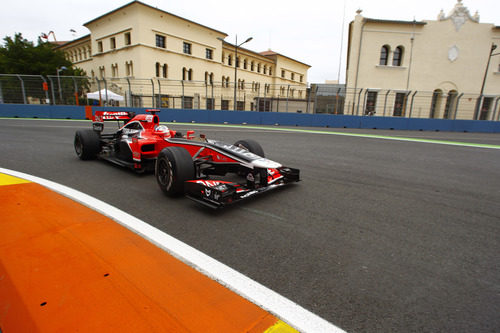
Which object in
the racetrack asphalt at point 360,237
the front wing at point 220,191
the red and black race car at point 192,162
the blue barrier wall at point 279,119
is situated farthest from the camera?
the blue barrier wall at point 279,119

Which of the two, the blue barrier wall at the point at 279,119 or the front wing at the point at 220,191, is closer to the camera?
the front wing at the point at 220,191

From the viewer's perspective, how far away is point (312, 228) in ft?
9.64

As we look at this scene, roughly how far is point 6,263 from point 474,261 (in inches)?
158

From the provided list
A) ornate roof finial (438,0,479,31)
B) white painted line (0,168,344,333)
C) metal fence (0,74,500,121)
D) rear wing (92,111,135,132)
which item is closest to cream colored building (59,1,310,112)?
metal fence (0,74,500,121)

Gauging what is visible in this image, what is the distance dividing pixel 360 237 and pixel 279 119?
60.7ft

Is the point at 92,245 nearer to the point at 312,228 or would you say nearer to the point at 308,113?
the point at 312,228

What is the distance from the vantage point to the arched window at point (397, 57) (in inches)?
1118

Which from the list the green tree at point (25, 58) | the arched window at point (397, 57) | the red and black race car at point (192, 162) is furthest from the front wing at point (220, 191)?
the green tree at point (25, 58)

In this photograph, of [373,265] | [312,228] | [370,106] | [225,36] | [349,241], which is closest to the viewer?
[373,265]

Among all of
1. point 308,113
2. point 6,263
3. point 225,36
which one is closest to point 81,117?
point 308,113

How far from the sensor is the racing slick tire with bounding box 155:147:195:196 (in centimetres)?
375

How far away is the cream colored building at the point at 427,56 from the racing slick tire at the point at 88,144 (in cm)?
2627

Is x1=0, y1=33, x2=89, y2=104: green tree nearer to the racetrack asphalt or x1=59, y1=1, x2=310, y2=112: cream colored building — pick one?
x1=59, y1=1, x2=310, y2=112: cream colored building

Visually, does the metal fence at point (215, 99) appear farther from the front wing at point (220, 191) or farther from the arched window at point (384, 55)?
the front wing at point (220, 191)
